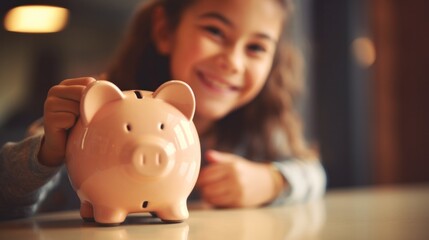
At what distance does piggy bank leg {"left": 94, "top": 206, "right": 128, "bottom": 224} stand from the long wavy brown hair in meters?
0.18

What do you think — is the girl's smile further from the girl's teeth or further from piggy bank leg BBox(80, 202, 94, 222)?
piggy bank leg BBox(80, 202, 94, 222)

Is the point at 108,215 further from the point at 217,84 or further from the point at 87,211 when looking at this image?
the point at 217,84

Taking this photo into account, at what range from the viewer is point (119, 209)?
56cm

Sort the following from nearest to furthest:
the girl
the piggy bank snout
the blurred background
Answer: the piggy bank snout → the girl → the blurred background

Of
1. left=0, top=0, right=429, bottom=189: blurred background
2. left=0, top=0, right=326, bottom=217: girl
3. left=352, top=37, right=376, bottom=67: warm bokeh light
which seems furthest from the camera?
left=352, top=37, right=376, bottom=67: warm bokeh light

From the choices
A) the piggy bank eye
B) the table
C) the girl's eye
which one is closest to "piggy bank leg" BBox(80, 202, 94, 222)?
the table

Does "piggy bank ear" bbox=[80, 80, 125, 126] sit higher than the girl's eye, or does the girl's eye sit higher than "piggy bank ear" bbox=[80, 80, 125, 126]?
the girl's eye

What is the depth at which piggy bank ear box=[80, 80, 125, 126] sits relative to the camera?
538 millimetres

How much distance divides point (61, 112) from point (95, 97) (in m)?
0.06

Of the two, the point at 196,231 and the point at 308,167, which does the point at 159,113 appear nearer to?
the point at 196,231

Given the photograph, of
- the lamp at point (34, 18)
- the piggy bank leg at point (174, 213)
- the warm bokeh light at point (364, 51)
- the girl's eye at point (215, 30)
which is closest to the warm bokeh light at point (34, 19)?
the lamp at point (34, 18)

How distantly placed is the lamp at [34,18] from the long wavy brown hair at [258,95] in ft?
0.35

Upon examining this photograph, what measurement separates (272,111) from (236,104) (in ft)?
0.49

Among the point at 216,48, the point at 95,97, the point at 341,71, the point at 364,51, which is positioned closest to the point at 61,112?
the point at 95,97
